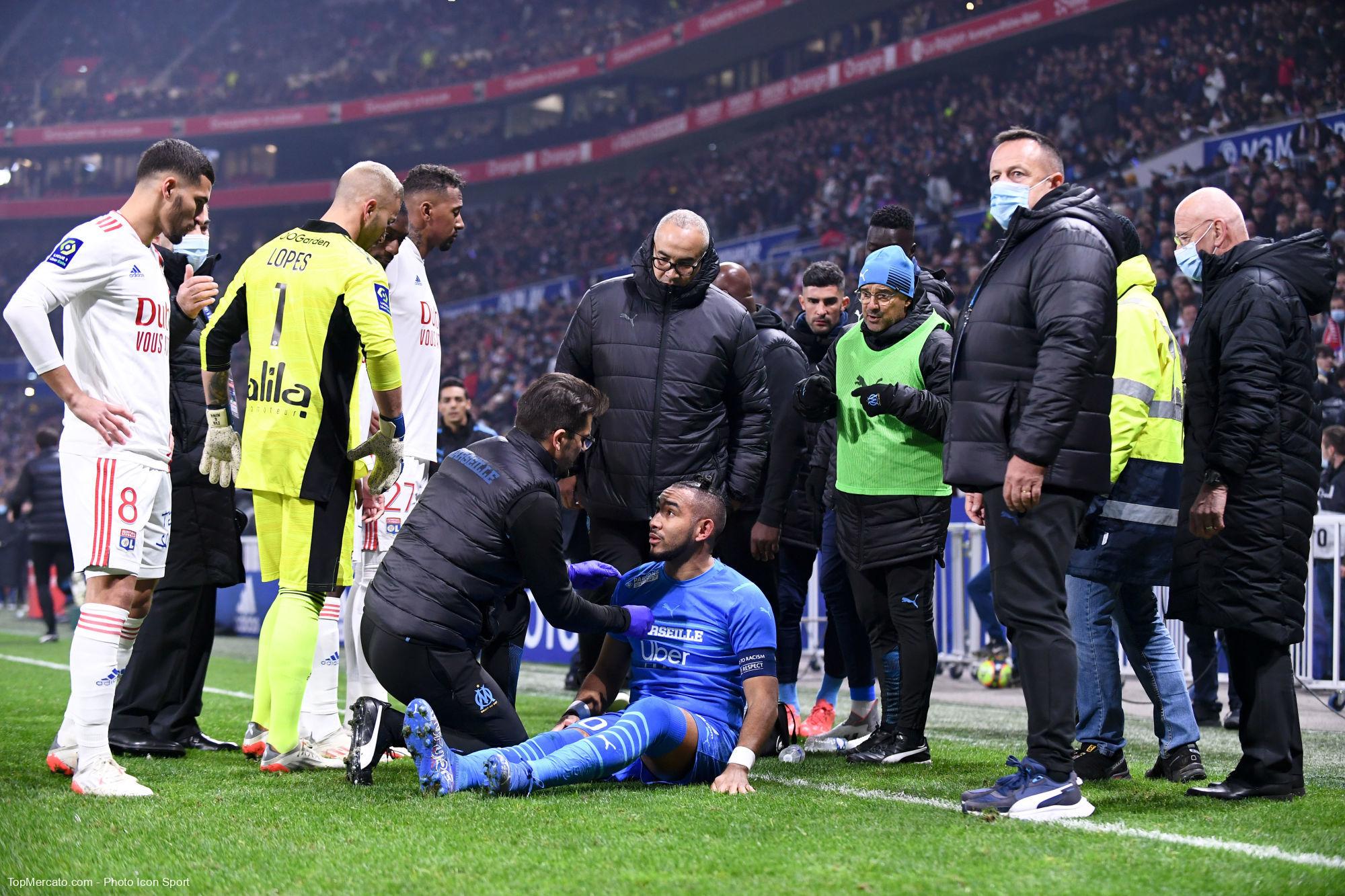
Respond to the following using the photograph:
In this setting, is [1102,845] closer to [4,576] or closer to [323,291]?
[323,291]

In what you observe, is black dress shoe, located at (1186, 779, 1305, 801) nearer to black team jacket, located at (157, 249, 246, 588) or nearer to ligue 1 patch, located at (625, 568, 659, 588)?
ligue 1 patch, located at (625, 568, 659, 588)

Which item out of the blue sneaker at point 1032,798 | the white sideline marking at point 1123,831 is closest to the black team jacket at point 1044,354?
the blue sneaker at point 1032,798

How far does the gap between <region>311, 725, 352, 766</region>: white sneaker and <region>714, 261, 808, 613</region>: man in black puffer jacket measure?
1.84m

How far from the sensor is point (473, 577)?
4465mm

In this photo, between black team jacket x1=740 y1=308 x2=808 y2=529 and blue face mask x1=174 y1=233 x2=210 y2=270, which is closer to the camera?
black team jacket x1=740 y1=308 x2=808 y2=529

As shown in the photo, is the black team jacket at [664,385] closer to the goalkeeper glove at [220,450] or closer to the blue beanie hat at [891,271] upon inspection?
the blue beanie hat at [891,271]

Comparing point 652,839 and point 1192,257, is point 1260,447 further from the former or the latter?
point 652,839

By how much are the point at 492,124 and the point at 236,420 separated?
40378 millimetres

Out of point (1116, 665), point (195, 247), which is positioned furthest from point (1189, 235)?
point (195, 247)

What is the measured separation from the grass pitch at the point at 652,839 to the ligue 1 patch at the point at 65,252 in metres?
1.88

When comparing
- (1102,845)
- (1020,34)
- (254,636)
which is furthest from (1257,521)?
(1020,34)

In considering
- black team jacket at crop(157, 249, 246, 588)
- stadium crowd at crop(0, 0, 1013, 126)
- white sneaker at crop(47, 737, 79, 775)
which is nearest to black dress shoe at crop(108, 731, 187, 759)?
white sneaker at crop(47, 737, 79, 775)

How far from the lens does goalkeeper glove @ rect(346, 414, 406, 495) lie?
16.4 feet

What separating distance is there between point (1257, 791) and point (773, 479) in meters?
2.39
